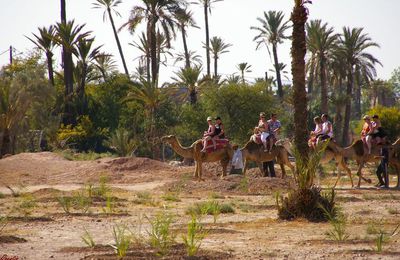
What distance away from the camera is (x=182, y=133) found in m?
51.8

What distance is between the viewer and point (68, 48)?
52375 mm

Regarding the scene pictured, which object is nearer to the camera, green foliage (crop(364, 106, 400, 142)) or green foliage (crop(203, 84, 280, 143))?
green foliage (crop(364, 106, 400, 142))

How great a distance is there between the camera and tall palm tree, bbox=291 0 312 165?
51.9 ft

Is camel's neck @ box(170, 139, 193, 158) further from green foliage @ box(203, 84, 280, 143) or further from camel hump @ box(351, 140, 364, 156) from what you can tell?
green foliage @ box(203, 84, 280, 143)

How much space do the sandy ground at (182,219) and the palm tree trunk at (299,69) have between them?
125 centimetres

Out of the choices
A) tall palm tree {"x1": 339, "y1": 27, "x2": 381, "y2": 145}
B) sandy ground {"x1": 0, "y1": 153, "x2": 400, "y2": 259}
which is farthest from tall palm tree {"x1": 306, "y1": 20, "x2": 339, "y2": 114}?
sandy ground {"x1": 0, "y1": 153, "x2": 400, "y2": 259}

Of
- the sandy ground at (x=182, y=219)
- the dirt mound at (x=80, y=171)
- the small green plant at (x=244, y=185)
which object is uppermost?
the dirt mound at (x=80, y=171)

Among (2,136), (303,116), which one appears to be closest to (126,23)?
(2,136)

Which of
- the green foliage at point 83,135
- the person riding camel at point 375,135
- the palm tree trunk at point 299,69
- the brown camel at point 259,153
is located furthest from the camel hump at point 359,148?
the green foliage at point 83,135

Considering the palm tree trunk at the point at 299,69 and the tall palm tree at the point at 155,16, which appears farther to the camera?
the tall palm tree at the point at 155,16

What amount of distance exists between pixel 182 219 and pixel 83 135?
37979 millimetres

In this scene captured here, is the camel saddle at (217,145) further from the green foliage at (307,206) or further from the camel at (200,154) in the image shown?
the green foliage at (307,206)

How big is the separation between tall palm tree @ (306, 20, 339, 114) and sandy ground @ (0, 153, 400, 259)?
2684 centimetres

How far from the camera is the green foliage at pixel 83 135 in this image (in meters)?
50.7
